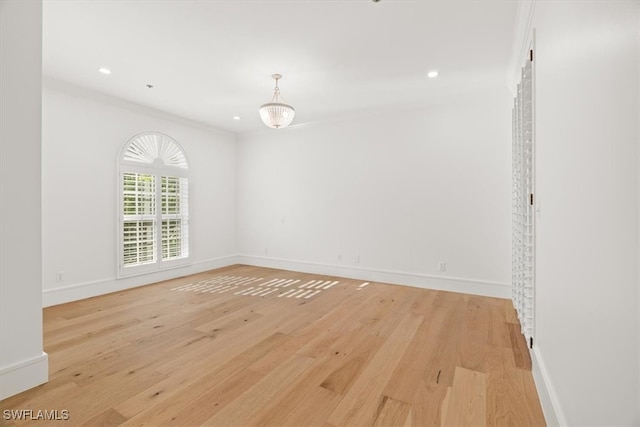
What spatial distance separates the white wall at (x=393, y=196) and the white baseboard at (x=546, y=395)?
2.13 metres

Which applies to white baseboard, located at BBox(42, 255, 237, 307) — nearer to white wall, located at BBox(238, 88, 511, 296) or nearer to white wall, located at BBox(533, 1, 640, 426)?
white wall, located at BBox(238, 88, 511, 296)

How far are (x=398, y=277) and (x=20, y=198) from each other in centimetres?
423

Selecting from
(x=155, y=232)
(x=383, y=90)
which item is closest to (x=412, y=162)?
(x=383, y=90)

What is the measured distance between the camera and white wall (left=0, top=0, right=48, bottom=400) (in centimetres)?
176

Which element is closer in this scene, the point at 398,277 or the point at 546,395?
the point at 546,395

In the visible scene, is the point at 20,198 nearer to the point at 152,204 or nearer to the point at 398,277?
the point at 152,204

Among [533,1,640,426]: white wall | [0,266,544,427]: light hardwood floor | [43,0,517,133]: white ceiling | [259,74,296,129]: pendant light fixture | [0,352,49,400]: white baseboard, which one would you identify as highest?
[43,0,517,133]: white ceiling

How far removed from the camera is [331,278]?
4.94 metres

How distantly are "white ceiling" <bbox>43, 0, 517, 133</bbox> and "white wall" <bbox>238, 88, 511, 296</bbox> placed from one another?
→ 56 centimetres

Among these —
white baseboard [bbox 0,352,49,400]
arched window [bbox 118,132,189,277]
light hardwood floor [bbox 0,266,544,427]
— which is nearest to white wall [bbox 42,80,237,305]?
arched window [bbox 118,132,189,277]

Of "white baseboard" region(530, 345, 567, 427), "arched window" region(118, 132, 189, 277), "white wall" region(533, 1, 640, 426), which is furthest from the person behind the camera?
"arched window" region(118, 132, 189, 277)

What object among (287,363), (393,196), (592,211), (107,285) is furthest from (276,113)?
(107,285)

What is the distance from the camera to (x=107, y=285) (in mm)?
4086

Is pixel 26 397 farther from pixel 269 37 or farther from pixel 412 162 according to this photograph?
pixel 412 162
